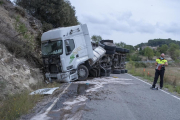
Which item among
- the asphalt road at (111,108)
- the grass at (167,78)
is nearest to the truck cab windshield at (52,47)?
the asphalt road at (111,108)

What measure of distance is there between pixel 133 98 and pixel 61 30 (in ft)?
18.8

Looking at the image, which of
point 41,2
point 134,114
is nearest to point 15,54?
point 134,114

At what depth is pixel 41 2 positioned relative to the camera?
Result: 64.5 feet

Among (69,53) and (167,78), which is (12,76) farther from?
(167,78)

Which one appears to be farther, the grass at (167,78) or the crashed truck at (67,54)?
the crashed truck at (67,54)

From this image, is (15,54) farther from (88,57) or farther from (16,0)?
(16,0)

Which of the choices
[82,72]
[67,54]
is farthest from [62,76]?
[82,72]

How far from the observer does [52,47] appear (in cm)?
1117

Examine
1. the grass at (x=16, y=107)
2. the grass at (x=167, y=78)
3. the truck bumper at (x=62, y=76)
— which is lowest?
the grass at (x=167, y=78)

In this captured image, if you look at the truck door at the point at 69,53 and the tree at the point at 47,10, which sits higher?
the tree at the point at 47,10

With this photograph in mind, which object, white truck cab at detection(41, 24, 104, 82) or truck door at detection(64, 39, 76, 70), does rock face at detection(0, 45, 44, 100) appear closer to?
white truck cab at detection(41, 24, 104, 82)

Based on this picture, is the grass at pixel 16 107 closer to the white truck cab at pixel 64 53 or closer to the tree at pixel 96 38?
the white truck cab at pixel 64 53

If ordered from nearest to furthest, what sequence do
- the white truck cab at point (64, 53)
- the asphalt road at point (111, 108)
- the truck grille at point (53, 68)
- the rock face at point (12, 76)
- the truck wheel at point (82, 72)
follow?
the asphalt road at point (111, 108) → the rock face at point (12, 76) → the white truck cab at point (64, 53) → the truck grille at point (53, 68) → the truck wheel at point (82, 72)

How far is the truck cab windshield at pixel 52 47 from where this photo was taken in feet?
35.7
